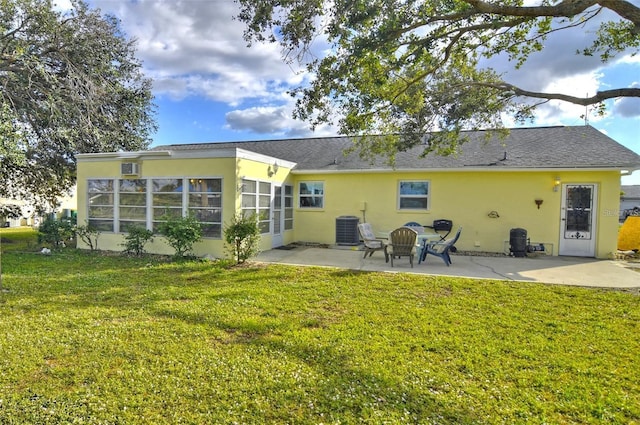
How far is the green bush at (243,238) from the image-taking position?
8.63 metres

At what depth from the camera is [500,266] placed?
916 centimetres

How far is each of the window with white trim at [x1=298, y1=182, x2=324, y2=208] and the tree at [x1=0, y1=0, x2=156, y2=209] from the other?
7995mm

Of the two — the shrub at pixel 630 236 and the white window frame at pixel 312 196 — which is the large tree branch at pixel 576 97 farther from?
the shrub at pixel 630 236

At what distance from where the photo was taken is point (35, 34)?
39.3ft

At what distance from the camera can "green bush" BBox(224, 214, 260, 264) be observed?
8.63 m

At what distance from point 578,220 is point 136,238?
13.8 meters

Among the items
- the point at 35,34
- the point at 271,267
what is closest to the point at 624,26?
the point at 271,267

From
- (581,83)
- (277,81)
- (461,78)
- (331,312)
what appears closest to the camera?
(331,312)

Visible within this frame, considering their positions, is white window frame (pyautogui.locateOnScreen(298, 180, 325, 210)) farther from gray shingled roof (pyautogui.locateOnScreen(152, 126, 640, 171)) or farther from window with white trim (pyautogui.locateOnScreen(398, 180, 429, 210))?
window with white trim (pyautogui.locateOnScreen(398, 180, 429, 210))

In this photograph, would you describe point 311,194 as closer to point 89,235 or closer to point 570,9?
point 89,235

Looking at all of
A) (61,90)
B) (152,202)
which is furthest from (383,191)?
(61,90)

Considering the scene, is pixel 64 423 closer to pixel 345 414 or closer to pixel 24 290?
pixel 345 414

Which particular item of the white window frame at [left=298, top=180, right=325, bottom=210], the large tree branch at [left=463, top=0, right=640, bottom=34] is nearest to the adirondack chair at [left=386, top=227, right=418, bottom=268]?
the white window frame at [left=298, top=180, right=325, bottom=210]

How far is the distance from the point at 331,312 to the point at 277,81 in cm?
1105
